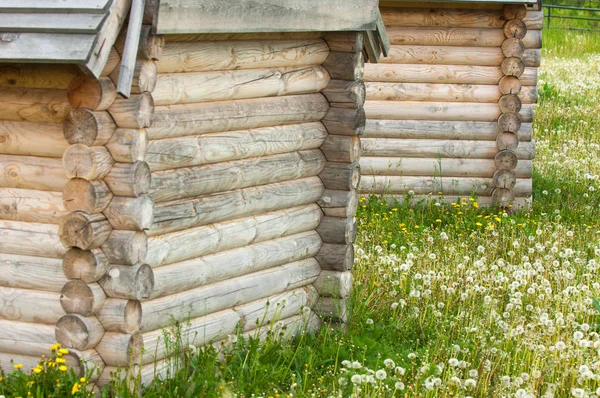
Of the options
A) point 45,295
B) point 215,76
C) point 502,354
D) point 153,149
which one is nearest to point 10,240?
→ point 45,295

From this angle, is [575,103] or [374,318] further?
[575,103]

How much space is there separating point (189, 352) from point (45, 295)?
106cm

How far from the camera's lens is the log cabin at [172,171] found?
5895 millimetres

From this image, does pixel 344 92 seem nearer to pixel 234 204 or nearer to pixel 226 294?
pixel 234 204

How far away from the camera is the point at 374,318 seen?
867cm

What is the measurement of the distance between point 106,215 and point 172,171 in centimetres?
76

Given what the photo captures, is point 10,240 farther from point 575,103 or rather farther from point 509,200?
point 575,103

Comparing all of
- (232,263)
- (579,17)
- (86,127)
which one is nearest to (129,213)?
(86,127)

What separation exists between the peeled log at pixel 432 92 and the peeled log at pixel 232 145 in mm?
4618

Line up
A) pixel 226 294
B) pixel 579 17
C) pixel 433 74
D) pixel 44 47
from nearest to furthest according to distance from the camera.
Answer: pixel 44 47, pixel 226 294, pixel 433 74, pixel 579 17

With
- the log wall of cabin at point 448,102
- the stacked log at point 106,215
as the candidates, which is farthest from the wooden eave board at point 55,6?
the log wall of cabin at point 448,102

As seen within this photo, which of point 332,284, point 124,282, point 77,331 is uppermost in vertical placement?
point 124,282

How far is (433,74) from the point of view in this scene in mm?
12891

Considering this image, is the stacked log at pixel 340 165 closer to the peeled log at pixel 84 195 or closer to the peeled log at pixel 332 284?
the peeled log at pixel 332 284
